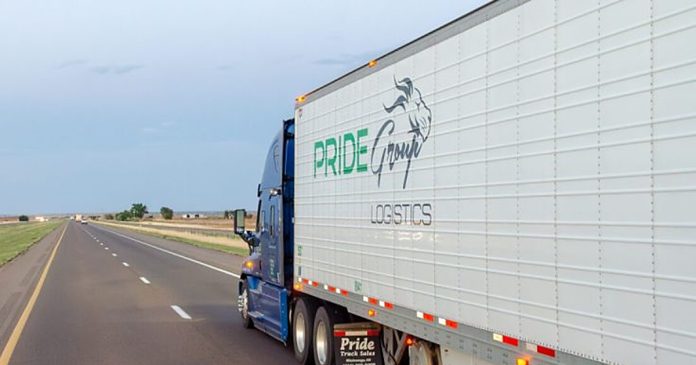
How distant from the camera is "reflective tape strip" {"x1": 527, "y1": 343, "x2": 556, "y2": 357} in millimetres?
4837

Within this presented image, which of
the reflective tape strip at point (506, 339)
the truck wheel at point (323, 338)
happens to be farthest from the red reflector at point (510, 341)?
the truck wheel at point (323, 338)

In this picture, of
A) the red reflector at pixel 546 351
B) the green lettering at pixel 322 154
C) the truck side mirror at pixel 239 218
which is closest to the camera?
the red reflector at pixel 546 351

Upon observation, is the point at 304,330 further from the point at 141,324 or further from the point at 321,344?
the point at 141,324

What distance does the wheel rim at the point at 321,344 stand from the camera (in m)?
9.34

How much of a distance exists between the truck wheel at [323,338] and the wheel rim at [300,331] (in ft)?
1.62

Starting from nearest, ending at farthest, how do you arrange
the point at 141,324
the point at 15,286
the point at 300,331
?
the point at 300,331
the point at 141,324
the point at 15,286

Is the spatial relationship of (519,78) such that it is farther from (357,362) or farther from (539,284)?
(357,362)

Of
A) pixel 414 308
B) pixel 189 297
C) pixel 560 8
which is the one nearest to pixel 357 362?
pixel 414 308

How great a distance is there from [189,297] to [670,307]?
52.7ft

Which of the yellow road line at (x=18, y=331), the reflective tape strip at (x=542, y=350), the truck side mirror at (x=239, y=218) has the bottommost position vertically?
the yellow road line at (x=18, y=331)

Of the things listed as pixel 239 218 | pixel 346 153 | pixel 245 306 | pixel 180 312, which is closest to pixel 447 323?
pixel 346 153

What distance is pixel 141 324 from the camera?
14141mm

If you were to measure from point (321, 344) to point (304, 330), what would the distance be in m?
0.70

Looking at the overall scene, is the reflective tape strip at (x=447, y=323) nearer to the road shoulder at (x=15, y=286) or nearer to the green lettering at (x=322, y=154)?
the green lettering at (x=322, y=154)
